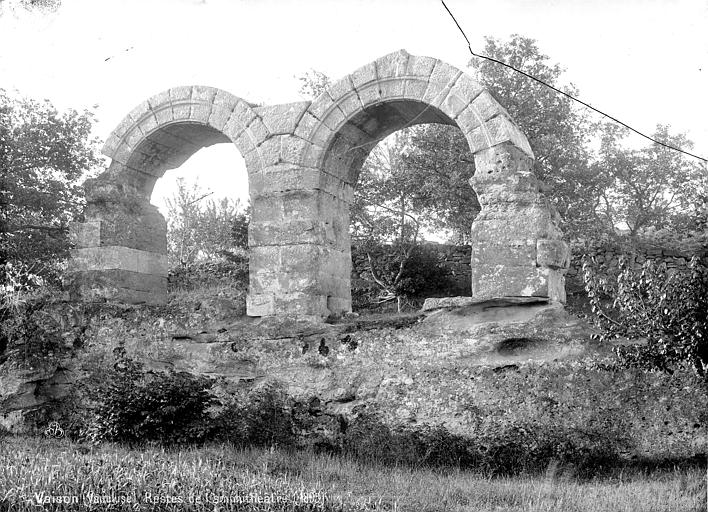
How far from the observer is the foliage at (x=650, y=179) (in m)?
15.8

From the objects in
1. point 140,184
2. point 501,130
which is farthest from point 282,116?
point 501,130

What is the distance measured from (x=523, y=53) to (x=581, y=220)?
3.46m

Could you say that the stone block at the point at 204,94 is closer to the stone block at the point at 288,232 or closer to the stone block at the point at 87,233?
the stone block at the point at 288,232

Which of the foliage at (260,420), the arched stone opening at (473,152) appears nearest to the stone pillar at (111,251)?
the foliage at (260,420)

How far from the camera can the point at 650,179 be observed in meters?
16.2

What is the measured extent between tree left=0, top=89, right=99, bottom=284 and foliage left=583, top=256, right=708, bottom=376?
8472 millimetres

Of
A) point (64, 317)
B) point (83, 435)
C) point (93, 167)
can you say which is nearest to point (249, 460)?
point (83, 435)

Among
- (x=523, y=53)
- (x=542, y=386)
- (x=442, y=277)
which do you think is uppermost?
(x=523, y=53)

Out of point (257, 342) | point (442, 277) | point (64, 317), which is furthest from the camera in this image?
point (442, 277)

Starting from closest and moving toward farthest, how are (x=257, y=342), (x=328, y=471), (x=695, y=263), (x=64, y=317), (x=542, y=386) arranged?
(x=695, y=263), (x=328, y=471), (x=542, y=386), (x=257, y=342), (x=64, y=317)

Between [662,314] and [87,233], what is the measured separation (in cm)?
618

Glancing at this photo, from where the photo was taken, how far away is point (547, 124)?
13.9m

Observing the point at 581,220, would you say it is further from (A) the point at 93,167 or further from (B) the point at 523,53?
(A) the point at 93,167

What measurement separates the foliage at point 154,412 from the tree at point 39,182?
463cm
